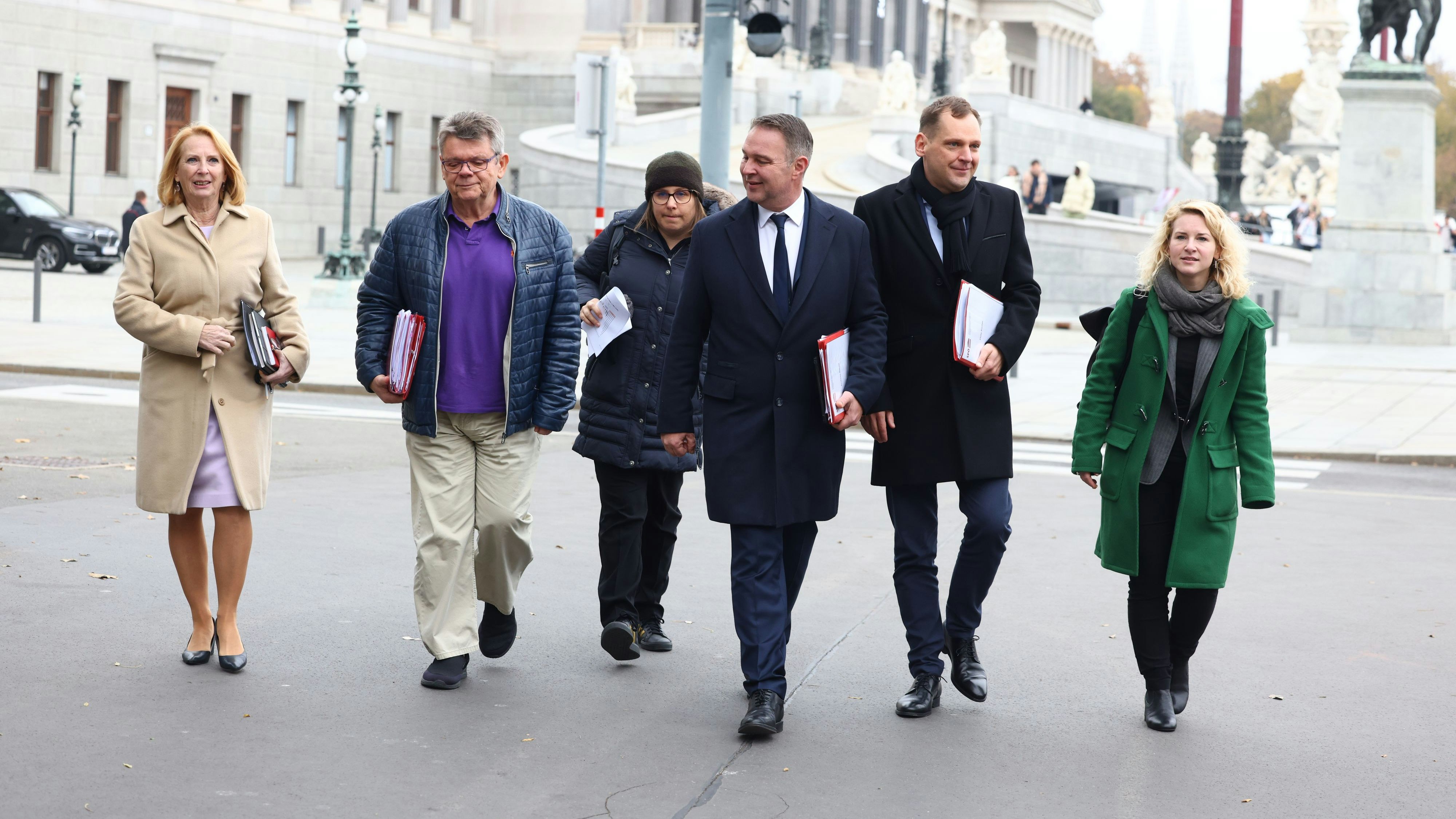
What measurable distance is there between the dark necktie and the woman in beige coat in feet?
5.47

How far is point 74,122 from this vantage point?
41.2 metres

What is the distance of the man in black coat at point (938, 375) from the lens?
572cm

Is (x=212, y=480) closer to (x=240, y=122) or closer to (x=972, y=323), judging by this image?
(x=972, y=323)

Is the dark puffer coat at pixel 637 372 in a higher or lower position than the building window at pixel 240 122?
lower

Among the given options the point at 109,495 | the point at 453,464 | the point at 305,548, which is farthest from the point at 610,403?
the point at 109,495

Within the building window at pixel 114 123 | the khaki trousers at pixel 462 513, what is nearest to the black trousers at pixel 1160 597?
the khaki trousers at pixel 462 513

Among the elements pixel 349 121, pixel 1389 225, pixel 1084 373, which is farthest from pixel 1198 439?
pixel 349 121

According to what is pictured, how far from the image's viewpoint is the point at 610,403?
21.0ft

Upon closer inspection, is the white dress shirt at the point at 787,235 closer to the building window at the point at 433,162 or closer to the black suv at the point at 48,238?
the black suv at the point at 48,238

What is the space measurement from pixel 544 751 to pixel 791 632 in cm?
201

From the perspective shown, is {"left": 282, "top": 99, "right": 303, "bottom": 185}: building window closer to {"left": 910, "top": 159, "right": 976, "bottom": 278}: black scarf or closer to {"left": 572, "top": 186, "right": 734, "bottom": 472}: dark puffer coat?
{"left": 572, "top": 186, "right": 734, "bottom": 472}: dark puffer coat

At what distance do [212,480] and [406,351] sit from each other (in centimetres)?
82

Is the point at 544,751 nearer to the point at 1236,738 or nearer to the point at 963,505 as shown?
the point at 963,505

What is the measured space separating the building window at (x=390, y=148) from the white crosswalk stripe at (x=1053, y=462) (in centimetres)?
4335
